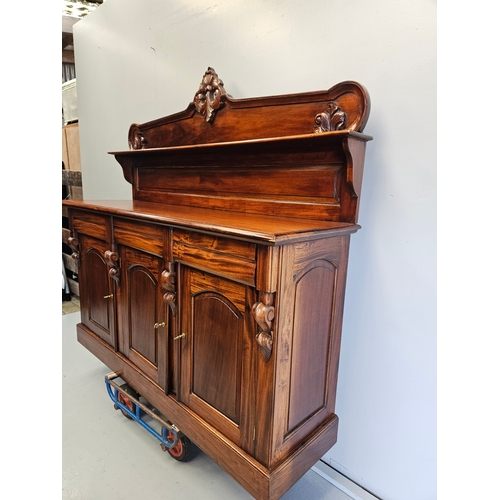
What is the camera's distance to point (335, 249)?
133 cm

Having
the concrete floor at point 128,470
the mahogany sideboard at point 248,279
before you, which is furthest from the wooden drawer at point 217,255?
the concrete floor at point 128,470

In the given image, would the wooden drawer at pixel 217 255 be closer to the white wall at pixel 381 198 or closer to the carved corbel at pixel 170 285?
the carved corbel at pixel 170 285

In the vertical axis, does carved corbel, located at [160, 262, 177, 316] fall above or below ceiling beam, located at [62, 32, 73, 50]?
below

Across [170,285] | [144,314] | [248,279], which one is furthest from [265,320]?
[144,314]

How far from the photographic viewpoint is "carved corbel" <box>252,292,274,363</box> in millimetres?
1079

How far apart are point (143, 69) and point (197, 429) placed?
7.91ft

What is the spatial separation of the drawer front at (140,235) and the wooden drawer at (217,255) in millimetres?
114

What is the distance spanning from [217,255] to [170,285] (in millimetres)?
346

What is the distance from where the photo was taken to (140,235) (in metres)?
1.61

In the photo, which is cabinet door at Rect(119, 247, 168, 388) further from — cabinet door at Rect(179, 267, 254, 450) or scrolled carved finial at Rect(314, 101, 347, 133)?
scrolled carved finial at Rect(314, 101, 347, 133)

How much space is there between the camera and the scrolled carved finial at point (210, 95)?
178 cm

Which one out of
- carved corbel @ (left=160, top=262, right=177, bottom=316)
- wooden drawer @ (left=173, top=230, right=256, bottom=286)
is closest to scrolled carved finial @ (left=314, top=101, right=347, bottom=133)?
wooden drawer @ (left=173, top=230, right=256, bottom=286)

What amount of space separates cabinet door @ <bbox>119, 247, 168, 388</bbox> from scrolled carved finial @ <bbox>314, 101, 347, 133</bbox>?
868mm

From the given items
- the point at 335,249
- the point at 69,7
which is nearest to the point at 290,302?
the point at 335,249
